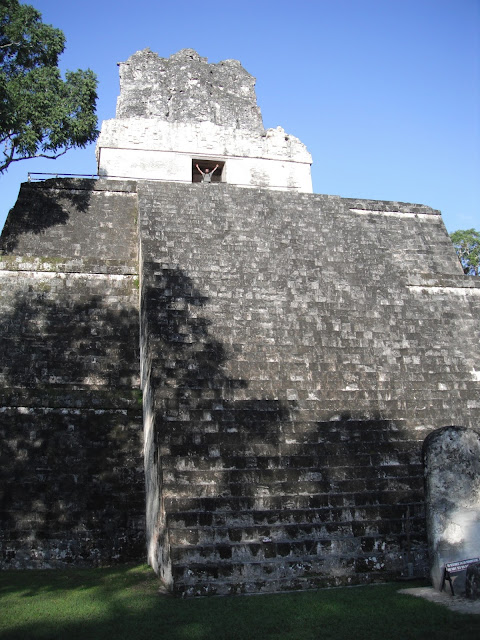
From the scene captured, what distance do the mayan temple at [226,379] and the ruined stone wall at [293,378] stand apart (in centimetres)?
3

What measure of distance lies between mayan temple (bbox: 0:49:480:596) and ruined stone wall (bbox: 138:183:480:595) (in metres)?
0.03

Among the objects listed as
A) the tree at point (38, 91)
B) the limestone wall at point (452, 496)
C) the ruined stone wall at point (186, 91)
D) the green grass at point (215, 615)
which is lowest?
the green grass at point (215, 615)

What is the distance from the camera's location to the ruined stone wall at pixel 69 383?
7.58 metres

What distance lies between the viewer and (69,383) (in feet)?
29.2

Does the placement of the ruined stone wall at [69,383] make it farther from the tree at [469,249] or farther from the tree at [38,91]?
the tree at [469,249]

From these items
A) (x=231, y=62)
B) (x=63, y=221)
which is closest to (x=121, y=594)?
(x=63, y=221)

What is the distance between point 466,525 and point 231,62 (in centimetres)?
1496

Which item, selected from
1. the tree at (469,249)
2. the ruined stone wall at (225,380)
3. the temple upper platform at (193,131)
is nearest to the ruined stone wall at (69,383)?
the ruined stone wall at (225,380)

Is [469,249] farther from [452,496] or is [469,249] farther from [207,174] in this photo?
[452,496]

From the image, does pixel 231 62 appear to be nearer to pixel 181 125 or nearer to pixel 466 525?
pixel 181 125

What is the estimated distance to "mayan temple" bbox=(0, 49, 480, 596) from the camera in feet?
22.2

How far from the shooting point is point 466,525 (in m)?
5.62

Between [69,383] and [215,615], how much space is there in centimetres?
455

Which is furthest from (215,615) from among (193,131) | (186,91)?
(186,91)
